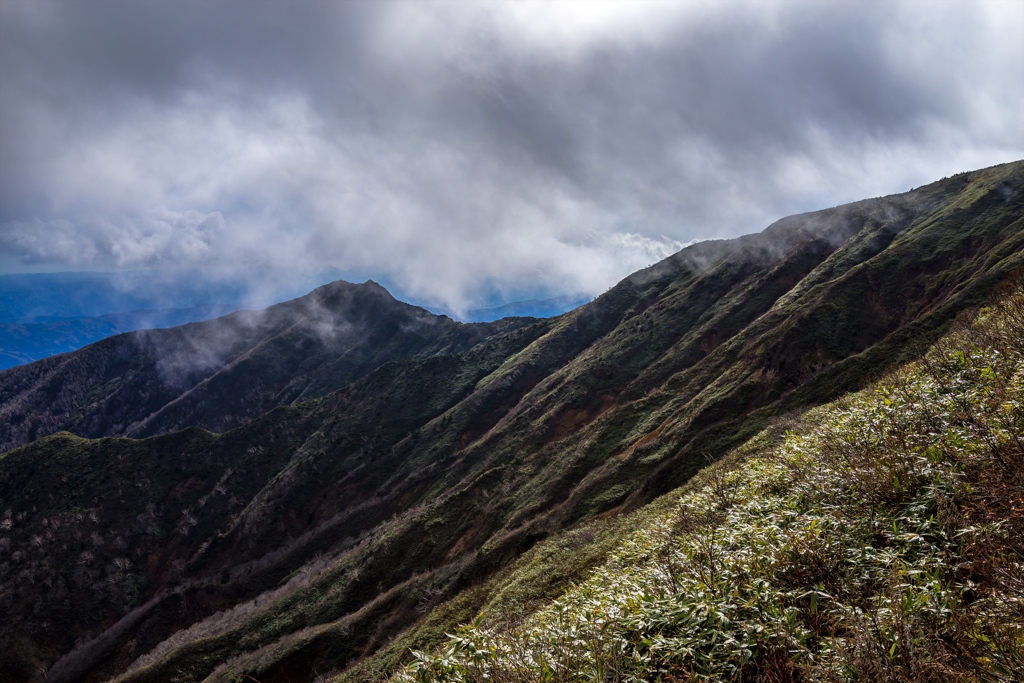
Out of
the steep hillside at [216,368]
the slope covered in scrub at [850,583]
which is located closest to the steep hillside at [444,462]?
the slope covered in scrub at [850,583]

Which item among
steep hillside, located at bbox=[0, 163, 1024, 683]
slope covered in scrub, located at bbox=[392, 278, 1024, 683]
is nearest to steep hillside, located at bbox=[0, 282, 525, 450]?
steep hillside, located at bbox=[0, 163, 1024, 683]

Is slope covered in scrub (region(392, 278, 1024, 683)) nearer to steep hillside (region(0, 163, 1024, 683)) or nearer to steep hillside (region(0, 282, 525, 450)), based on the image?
steep hillside (region(0, 163, 1024, 683))

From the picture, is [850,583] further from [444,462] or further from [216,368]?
[216,368]

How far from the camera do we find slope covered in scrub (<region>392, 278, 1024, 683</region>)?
19.3ft

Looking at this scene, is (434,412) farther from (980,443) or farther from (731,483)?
(980,443)

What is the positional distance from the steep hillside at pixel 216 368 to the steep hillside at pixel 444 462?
174 ft

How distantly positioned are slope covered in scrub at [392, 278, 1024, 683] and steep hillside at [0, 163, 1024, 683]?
14.8 meters

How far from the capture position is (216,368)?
185 meters

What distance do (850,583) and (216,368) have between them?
210564mm

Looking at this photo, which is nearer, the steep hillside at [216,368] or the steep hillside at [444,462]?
the steep hillside at [444,462]

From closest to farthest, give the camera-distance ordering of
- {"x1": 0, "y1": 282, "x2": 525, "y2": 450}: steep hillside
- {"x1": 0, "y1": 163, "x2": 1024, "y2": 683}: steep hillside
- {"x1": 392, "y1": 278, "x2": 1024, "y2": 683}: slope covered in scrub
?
1. {"x1": 392, "y1": 278, "x2": 1024, "y2": 683}: slope covered in scrub
2. {"x1": 0, "y1": 163, "x2": 1024, "y2": 683}: steep hillside
3. {"x1": 0, "y1": 282, "x2": 525, "y2": 450}: steep hillside

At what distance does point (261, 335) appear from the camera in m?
194

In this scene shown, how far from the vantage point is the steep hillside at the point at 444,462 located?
43781mm

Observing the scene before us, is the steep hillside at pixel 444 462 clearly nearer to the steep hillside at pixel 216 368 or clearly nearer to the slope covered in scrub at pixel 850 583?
the slope covered in scrub at pixel 850 583
